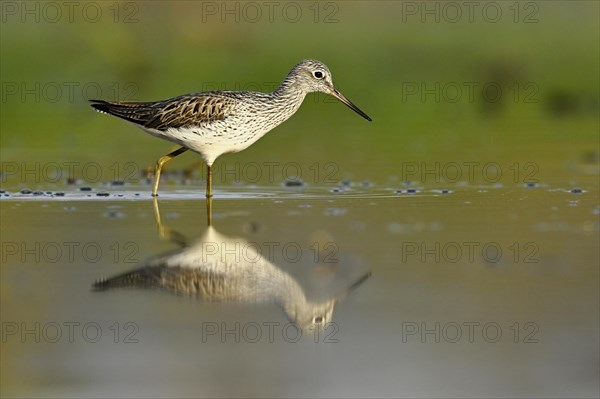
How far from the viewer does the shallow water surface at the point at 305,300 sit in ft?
23.3

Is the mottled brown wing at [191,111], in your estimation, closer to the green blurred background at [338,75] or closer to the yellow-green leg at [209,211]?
the yellow-green leg at [209,211]

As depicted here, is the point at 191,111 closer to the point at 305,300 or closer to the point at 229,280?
the point at 229,280

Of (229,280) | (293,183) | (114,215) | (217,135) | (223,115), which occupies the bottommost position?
(229,280)

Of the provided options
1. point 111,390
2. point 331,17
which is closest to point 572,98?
point 331,17

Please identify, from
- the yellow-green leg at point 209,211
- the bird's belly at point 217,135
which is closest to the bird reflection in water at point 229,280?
the yellow-green leg at point 209,211

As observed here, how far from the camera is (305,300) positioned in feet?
29.1

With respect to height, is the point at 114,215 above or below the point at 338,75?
below

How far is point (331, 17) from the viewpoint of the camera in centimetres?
3903

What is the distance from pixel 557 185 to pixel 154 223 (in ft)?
18.2

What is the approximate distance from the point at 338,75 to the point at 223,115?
49.0 feet

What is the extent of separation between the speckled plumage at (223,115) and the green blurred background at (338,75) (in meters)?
1.63

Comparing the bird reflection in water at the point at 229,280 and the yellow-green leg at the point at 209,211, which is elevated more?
the yellow-green leg at the point at 209,211

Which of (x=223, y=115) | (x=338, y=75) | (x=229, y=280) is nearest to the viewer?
(x=229, y=280)

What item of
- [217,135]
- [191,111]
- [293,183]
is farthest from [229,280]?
[293,183]
